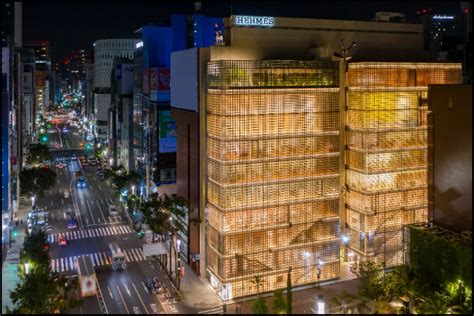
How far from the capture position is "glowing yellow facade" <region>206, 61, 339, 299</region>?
A: 62.2 metres

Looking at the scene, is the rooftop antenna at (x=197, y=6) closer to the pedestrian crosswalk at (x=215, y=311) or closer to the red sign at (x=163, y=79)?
the red sign at (x=163, y=79)

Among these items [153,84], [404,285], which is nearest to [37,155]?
[153,84]

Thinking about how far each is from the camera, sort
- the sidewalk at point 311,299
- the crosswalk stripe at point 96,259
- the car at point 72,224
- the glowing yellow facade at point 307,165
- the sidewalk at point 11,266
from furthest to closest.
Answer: the car at point 72,224
the crosswalk stripe at point 96,259
the sidewalk at point 11,266
the glowing yellow facade at point 307,165
the sidewalk at point 311,299

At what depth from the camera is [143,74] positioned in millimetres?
115125

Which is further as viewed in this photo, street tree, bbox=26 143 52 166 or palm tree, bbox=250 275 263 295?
street tree, bbox=26 143 52 166

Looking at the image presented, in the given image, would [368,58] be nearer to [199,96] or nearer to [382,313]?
[199,96]

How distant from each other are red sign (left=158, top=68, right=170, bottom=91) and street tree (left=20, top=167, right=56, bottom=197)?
33.0 m

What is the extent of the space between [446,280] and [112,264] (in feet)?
141

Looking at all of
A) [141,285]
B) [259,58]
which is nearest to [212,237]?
[141,285]

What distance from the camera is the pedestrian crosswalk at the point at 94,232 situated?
90.1 meters

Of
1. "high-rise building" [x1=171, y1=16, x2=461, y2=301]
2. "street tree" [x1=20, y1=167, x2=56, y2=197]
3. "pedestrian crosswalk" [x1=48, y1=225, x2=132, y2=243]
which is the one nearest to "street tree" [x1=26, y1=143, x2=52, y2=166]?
"street tree" [x1=20, y1=167, x2=56, y2=197]

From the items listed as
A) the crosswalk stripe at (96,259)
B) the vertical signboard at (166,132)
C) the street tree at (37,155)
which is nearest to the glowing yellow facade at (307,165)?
the crosswalk stripe at (96,259)

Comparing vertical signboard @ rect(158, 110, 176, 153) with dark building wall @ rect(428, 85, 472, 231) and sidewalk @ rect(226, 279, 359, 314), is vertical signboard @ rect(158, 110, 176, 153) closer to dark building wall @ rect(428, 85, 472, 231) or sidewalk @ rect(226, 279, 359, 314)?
sidewalk @ rect(226, 279, 359, 314)

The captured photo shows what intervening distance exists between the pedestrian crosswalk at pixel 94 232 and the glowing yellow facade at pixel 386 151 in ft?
135
